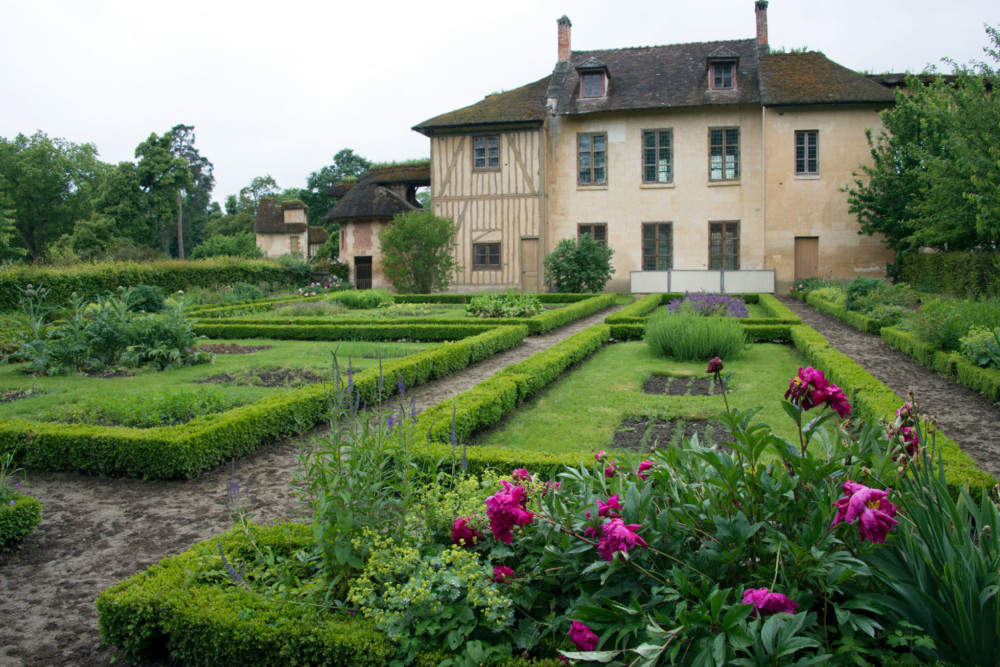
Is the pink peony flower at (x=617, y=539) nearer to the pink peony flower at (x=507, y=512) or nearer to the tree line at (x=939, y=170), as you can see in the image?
the pink peony flower at (x=507, y=512)

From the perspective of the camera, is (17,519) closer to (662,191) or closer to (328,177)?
(662,191)

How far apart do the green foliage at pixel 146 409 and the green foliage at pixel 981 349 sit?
7714 millimetres

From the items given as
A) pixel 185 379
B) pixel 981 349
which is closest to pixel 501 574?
pixel 185 379

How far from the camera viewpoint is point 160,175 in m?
37.5

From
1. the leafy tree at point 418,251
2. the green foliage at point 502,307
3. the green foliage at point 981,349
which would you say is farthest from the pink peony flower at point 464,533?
the leafy tree at point 418,251

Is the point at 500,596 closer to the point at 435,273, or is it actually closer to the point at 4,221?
the point at 435,273

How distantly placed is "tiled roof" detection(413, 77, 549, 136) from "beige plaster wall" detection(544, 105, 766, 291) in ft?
3.95

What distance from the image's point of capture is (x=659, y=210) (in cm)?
2366

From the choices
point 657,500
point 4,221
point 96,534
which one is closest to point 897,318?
point 657,500

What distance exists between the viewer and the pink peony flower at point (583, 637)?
2.02 m

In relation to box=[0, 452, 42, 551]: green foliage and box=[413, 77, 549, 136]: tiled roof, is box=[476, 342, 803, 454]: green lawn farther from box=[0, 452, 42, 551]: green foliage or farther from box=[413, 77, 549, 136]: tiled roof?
box=[413, 77, 549, 136]: tiled roof

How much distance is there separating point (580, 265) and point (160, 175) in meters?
27.6

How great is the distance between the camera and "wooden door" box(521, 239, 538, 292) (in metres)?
23.9

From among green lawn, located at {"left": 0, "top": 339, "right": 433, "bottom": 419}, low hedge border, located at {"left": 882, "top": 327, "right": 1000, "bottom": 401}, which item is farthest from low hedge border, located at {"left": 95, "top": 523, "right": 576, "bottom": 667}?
low hedge border, located at {"left": 882, "top": 327, "right": 1000, "bottom": 401}
